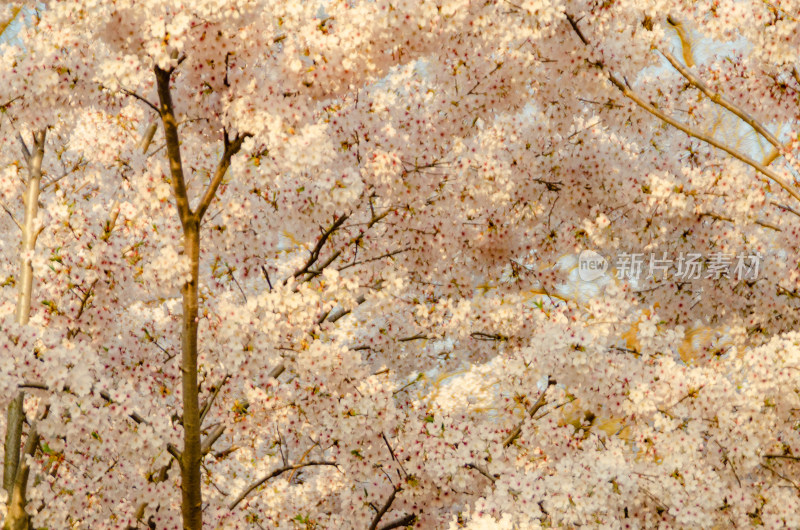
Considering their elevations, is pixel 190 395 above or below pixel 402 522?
above

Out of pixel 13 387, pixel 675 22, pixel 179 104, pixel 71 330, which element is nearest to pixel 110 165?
pixel 71 330

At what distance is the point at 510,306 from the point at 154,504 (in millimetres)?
4079

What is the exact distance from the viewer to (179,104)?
5715 millimetres

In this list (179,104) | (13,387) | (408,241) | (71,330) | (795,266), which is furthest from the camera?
(795,266)

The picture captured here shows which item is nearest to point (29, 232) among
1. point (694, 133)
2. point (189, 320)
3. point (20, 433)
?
point (20, 433)

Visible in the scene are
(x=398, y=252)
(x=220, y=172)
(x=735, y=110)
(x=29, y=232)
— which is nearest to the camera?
(x=220, y=172)

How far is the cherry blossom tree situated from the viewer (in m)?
5.56

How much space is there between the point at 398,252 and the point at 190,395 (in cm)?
273

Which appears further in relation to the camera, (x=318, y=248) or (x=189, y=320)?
(x=318, y=248)

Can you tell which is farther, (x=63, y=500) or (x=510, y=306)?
(x=510, y=306)

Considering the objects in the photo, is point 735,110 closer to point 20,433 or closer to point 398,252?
point 398,252

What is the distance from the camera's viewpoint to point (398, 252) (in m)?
7.53

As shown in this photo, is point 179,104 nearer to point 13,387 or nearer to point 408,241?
point 13,387

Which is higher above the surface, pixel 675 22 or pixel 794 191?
pixel 675 22
